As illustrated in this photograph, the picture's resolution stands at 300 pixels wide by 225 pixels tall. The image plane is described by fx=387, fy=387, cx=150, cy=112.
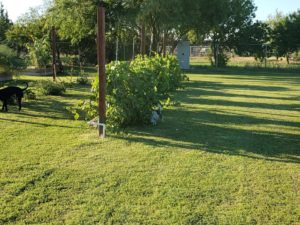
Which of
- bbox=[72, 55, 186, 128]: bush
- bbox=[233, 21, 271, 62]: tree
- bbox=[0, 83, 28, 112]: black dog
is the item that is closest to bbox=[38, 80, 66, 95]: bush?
bbox=[0, 83, 28, 112]: black dog

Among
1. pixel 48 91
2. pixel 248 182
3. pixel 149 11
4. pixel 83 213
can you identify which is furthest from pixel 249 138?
pixel 149 11

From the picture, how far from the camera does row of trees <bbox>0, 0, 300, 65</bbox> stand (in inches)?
865

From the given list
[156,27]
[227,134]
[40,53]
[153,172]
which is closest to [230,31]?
[156,27]

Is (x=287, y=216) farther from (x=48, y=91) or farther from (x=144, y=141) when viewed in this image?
(x=48, y=91)

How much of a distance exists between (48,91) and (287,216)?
10.3m

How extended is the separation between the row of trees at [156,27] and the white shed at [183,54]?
0.69m

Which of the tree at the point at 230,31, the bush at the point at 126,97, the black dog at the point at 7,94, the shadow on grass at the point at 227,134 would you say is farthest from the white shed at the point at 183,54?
the bush at the point at 126,97

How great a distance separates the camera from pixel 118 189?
14.6ft

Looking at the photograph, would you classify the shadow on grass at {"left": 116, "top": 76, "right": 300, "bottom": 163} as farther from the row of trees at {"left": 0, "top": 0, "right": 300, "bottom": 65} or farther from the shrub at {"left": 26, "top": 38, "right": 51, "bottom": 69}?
the shrub at {"left": 26, "top": 38, "right": 51, "bottom": 69}

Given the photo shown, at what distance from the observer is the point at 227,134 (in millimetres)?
7398

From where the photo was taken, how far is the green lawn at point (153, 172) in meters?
3.83

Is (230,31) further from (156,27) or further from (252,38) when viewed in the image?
(156,27)

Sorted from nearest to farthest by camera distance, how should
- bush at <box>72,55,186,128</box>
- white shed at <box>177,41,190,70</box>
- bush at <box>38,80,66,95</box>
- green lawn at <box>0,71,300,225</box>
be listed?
green lawn at <box>0,71,300,225</box> < bush at <box>72,55,186,128</box> < bush at <box>38,80,66,95</box> < white shed at <box>177,41,190,70</box>

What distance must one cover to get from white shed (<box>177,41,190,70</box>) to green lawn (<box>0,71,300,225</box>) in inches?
1005
